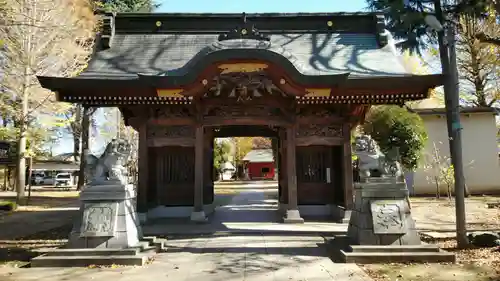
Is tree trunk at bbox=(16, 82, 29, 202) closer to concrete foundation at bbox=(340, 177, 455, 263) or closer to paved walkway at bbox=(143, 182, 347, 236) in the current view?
paved walkway at bbox=(143, 182, 347, 236)

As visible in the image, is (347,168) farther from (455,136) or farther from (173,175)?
(173,175)

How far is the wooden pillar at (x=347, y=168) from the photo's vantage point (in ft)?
35.9

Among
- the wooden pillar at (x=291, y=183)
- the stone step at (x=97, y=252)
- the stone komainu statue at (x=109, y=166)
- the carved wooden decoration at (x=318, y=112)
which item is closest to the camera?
the stone step at (x=97, y=252)

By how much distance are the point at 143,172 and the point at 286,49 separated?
19.4 feet

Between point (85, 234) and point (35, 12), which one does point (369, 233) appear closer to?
point (85, 234)

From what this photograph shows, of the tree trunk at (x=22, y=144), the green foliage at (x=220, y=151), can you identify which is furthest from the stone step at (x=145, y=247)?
the green foliage at (x=220, y=151)

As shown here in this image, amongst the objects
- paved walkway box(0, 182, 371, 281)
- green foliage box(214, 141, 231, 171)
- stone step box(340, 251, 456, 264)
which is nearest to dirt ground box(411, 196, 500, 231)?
stone step box(340, 251, 456, 264)

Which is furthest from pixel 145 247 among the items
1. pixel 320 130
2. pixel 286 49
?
pixel 286 49

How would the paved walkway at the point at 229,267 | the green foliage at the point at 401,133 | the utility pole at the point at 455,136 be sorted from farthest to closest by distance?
1. the green foliage at the point at 401,133
2. the utility pole at the point at 455,136
3. the paved walkway at the point at 229,267

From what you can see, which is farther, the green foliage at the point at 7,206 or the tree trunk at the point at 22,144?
the tree trunk at the point at 22,144

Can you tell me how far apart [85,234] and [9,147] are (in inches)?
971

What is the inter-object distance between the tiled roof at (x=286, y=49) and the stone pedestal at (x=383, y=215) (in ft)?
14.1

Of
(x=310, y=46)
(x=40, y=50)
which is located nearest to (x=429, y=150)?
(x=310, y=46)

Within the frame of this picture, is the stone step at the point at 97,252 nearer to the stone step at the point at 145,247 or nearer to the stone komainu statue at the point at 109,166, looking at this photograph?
the stone step at the point at 145,247
